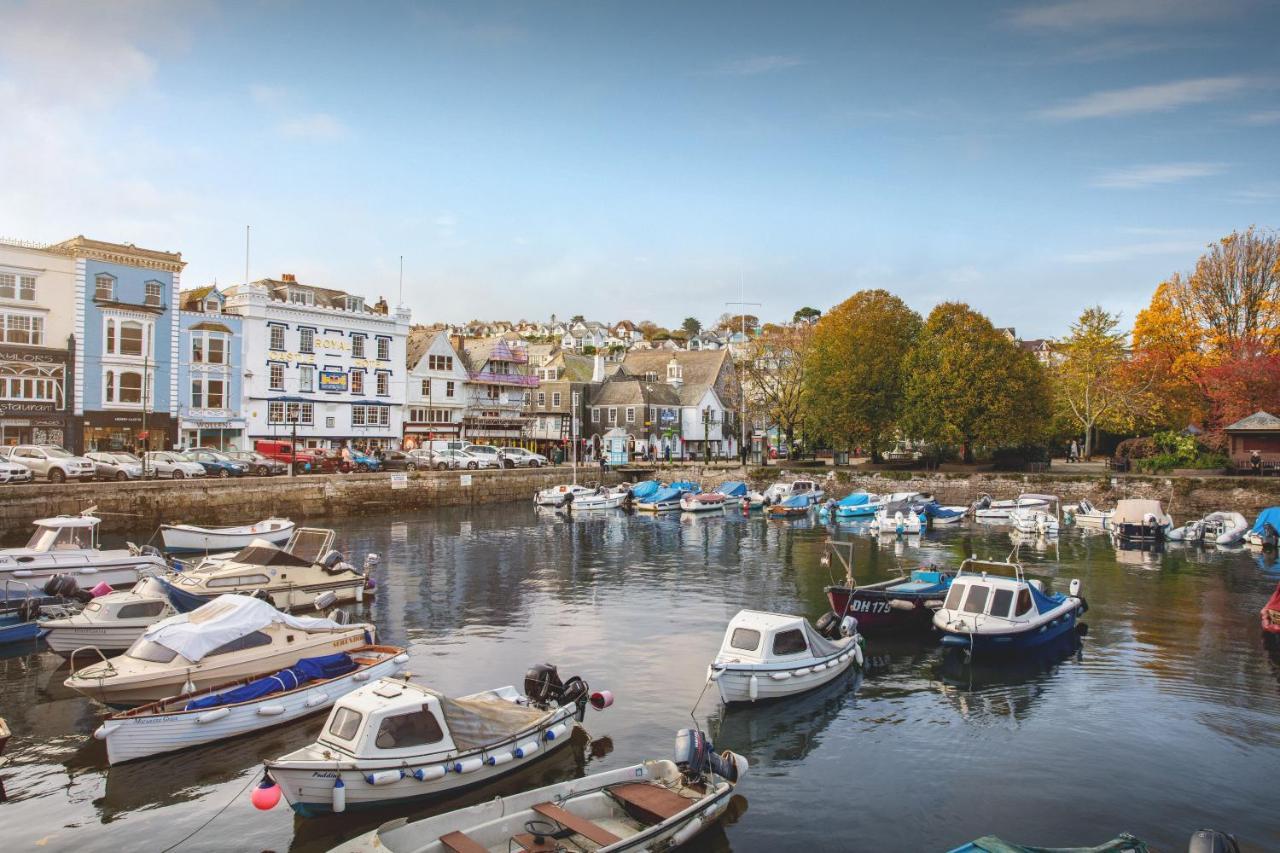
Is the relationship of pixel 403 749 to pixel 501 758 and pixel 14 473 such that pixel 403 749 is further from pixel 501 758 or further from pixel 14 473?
pixel 14 473

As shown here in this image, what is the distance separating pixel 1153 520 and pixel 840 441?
30.5m

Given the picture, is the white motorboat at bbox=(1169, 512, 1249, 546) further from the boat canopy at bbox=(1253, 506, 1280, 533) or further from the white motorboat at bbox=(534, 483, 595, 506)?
the white motorboat at bbox=(534, 483, 595, 506)

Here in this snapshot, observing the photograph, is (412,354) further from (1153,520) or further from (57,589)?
(1153,520)

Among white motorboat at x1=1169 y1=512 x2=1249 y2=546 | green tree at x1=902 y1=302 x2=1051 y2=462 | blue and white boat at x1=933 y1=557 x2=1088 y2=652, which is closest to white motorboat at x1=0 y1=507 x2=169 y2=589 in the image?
blue and white boat at x1=933 y1=557 x2=1088 y2=652

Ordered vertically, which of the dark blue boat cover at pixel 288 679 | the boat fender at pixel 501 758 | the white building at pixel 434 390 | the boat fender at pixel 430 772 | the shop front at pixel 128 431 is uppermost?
the white building at pixel 434 390

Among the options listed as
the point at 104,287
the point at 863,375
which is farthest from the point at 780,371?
the point at 104,287

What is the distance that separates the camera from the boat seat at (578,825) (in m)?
12.5

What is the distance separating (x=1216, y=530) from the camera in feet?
166

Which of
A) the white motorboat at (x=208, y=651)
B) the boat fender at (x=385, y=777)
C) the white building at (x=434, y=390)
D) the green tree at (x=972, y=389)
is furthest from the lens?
the white building at (x=434, y=390)

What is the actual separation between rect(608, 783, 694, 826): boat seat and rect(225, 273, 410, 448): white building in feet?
191

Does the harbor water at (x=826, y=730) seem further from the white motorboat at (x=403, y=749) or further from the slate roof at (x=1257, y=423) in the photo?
the slate roof at (x=1257, y=423)

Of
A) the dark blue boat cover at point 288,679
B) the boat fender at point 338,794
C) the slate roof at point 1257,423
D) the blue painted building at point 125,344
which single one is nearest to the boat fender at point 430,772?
the boat fender at point 338,794

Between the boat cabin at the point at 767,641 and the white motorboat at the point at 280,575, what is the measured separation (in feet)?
55.5

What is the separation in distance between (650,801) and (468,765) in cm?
385
